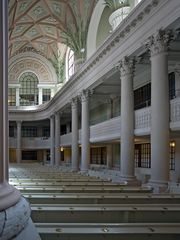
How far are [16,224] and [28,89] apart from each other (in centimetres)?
4470

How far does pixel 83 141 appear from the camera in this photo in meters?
24.9

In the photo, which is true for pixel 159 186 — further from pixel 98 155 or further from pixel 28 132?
pixel 28 132

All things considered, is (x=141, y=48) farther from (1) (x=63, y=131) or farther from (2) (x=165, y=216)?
(1) (x=63, y=131)

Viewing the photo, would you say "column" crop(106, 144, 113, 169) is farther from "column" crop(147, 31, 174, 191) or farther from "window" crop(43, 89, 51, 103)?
"window" crop(43, 89, 51, 103)

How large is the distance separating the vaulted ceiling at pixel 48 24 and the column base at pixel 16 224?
80.8 feet

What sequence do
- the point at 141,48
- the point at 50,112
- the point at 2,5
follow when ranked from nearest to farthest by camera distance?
1. the point at 2,5
2. the point at 141,48
3. the point at 50,112

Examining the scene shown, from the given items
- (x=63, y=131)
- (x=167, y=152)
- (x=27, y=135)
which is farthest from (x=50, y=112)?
(x=167, y=152)

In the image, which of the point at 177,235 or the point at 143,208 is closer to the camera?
the point at 177,235

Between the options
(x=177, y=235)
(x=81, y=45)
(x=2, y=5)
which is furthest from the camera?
(x=81, y=45)

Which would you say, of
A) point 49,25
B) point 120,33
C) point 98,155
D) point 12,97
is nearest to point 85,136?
point 120,33

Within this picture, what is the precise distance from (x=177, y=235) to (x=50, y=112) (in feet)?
120

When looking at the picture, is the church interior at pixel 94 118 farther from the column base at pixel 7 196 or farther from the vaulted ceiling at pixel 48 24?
the vaulted ceiling at pixel 48 24

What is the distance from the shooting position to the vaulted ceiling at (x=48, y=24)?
2783cm

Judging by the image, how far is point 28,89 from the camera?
46156 mm
